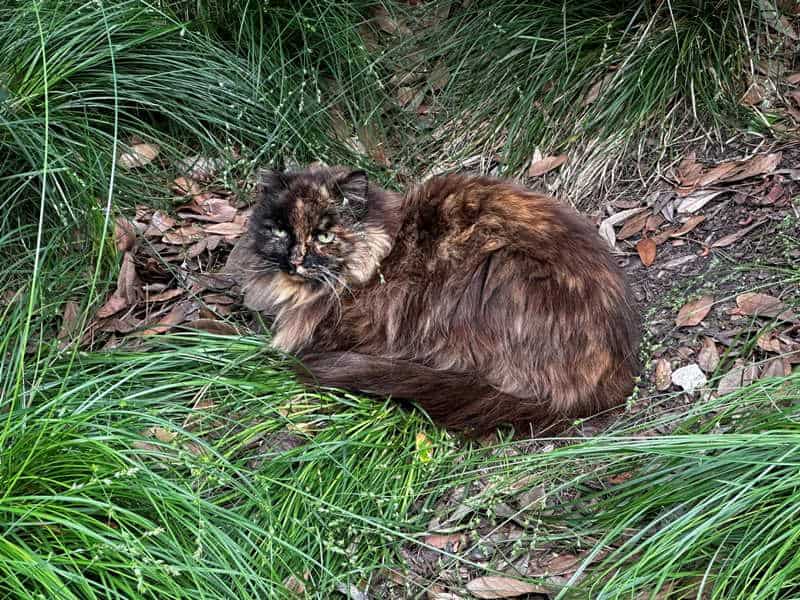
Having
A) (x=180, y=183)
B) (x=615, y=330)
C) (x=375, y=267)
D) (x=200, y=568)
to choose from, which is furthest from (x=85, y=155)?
(x=615, y=330)

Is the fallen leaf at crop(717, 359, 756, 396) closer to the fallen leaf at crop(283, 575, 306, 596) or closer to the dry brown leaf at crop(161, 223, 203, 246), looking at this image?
the fallen leaf at crop(283, 575, 306, 596)

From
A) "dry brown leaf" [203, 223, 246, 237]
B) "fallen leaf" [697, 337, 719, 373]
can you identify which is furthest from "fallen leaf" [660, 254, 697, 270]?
"dry brown leaf" [203, 223, 246, 237]

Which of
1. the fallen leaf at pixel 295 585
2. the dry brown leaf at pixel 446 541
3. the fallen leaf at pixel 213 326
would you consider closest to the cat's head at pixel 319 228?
the fallen leaf at pixel 213 326

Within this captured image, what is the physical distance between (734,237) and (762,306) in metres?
0.52

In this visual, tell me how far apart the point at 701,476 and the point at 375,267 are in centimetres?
149

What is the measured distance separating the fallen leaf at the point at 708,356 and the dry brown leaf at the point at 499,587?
44.9 inches

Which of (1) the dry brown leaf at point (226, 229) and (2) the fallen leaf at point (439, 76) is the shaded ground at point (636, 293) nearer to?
(1) the dry brown leaf at point (226, 229)

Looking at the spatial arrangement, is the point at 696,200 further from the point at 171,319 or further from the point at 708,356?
the point at 171,319

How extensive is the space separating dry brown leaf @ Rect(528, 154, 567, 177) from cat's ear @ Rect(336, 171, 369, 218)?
1227 millimetres

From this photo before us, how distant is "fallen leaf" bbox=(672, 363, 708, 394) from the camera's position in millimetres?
2942

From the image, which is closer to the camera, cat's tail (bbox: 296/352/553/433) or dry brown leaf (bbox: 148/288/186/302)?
cat's tail (bbox: 296/352/553/433)

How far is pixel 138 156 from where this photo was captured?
12.5ft

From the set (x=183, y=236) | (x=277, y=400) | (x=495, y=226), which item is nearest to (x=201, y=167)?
(x=183, y=236)

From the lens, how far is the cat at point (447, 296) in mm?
2863
